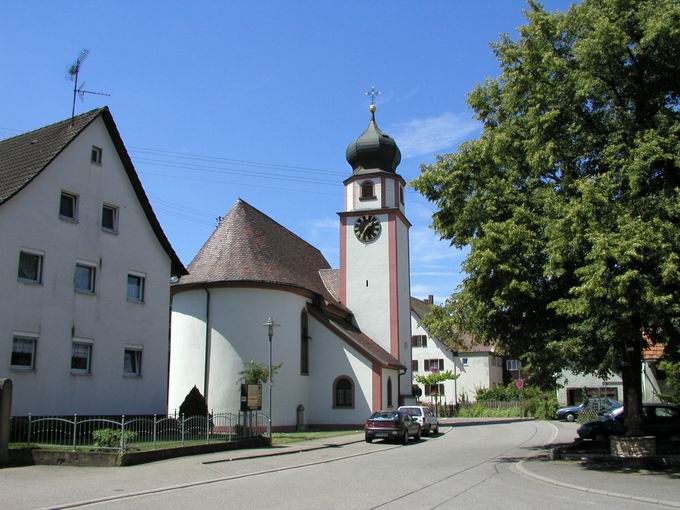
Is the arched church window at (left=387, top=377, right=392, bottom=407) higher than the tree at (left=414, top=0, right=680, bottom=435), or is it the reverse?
the tree at (left=414, top=0, right=680, bottom=435)

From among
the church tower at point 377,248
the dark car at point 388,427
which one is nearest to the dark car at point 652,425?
the dark car at point 388,427

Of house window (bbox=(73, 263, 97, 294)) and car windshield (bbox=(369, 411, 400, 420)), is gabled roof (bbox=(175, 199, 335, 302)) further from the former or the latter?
car windshield (bbox=(369, 411, 400, 420))

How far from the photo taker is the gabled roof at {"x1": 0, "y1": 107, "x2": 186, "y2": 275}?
23670 millimetres

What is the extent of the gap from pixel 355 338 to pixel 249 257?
7889 millimetres

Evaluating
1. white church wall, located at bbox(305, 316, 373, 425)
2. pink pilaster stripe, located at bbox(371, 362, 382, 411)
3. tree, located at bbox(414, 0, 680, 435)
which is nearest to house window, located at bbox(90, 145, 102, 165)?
tree, located at bbox(414, 0, 680, 435)

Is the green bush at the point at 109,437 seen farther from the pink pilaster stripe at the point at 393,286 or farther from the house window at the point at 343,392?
the pink pilaster stripe at the point at 393,286

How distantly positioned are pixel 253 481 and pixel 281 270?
78.1 ft

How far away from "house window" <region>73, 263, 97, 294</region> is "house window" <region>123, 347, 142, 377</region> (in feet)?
9.47

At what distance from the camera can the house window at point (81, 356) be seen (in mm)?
24219

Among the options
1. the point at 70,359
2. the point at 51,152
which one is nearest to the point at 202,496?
the point at 70,359

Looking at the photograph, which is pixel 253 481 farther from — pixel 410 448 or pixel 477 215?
pixel 410 448

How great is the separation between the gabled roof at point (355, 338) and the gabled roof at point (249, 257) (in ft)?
4.79

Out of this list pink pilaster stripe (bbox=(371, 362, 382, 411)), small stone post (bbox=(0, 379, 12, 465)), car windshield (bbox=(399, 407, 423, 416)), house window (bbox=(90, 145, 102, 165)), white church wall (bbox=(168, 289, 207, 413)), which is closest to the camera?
small stone post (bbox=(0, 379, 12, 465))

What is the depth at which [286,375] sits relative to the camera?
119 feet
